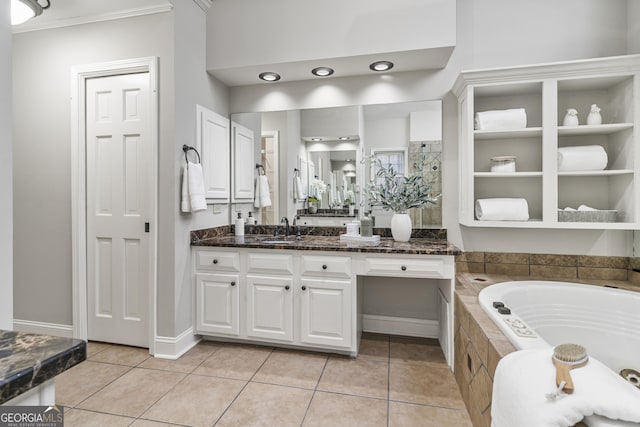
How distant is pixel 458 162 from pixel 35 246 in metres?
3.63

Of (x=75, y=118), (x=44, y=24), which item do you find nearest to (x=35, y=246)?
(x=75, y=118)

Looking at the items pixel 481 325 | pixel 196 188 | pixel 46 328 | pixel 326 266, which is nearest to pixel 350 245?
pixel 326 266

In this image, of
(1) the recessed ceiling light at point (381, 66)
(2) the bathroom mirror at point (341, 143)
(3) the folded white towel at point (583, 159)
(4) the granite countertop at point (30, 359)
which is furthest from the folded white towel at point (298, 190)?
(4) the granite countertop at point (30, 359)

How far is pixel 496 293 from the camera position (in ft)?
6.67

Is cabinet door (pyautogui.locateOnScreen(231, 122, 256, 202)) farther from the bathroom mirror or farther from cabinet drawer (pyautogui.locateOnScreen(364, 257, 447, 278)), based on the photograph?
cabinet drawer (pyautogui.locateOnScreen(364, 257, 447, 278))

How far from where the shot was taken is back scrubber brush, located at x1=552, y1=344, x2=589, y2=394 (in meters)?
0.97

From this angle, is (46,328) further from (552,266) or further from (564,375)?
(552,266)

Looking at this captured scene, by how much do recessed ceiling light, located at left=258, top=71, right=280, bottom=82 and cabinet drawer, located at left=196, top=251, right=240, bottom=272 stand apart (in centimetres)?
157

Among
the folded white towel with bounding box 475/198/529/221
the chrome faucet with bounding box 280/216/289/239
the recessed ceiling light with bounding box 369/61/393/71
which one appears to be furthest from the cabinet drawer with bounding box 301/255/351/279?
the recessed ceiling light with bounding box 369/61/393/71

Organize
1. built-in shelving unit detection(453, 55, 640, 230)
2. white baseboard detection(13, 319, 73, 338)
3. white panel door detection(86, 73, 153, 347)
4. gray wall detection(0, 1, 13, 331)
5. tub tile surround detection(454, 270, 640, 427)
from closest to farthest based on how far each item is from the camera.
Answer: gray wall detection(0, 1, 13, 331)
tub tile surround detection(454, 270, 640, 427)
built-in shelving unit detection(453, 55, 640, 230)
white panel door detection(86, 73, 153, 347)
white baseboard detection(13, 319, 73, 338)

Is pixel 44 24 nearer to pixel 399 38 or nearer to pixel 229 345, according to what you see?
pixel 399 38

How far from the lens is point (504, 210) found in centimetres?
236

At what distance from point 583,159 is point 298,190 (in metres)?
2.18

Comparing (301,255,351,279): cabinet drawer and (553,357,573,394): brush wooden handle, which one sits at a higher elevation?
(301,255,351,279): cabinet drawer
